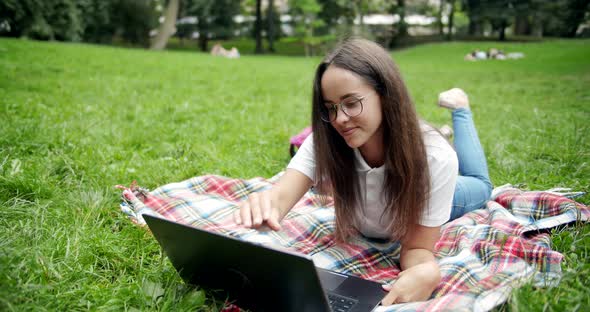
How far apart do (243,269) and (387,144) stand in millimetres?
885

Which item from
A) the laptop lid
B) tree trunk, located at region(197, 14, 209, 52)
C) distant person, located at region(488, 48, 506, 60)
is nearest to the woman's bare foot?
the laptop lid

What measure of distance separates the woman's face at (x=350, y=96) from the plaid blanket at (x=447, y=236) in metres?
0.69

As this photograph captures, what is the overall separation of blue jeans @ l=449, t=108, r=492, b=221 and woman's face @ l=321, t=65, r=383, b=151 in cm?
106

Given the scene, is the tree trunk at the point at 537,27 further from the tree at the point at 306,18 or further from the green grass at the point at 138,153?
the green grass at the point at 138,153

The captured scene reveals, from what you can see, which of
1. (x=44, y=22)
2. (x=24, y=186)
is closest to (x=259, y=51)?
(x=44, y=22)

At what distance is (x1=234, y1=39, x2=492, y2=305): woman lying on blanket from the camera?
196 centimetres

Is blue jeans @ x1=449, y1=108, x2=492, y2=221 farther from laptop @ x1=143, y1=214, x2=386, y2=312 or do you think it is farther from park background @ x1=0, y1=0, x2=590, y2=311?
laptop @ x1=143, y1=214, x2=386, y2=312

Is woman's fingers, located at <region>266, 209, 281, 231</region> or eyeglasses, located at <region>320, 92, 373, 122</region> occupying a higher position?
eyeglasses, located at <region>320, 92, 373, 122</region>

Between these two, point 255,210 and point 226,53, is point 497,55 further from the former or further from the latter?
point 255,210

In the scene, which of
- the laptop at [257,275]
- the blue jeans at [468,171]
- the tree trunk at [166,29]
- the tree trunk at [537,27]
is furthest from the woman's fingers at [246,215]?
the tree trunk at [537,27]

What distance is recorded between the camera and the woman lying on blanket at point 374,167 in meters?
1.96

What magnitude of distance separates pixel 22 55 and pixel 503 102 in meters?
8.73

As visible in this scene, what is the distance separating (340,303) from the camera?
1.81 metres

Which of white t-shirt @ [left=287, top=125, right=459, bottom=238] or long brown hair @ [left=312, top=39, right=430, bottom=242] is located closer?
long brown hair @ [left=312, top=39, right=430, bottom=242]
